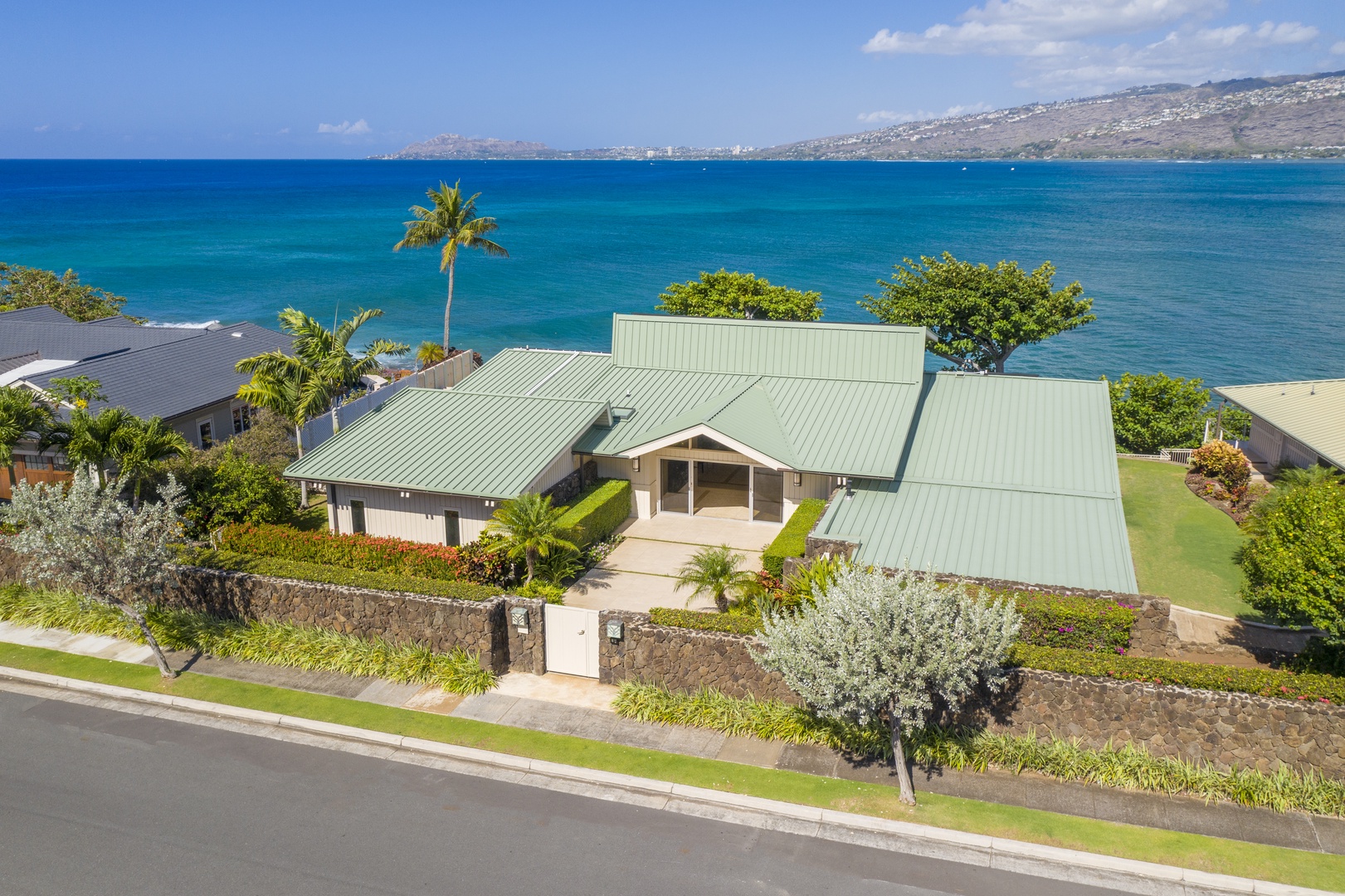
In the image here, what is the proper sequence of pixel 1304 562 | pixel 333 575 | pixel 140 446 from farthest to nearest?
pixel 140 446, pixel 333 575, pixel 1304 562

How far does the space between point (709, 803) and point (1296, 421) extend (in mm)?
25951

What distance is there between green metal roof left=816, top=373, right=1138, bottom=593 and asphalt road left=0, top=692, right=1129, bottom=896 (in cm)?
867

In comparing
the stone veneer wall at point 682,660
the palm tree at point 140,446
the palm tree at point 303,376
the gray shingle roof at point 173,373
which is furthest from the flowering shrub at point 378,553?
the gray shingle roof at point 173,373

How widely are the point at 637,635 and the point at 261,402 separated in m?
17.4

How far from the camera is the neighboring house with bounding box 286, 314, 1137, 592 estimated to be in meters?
22.9

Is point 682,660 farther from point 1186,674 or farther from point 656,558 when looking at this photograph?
point 1186,674

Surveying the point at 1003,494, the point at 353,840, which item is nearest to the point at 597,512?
the point at 1003,494

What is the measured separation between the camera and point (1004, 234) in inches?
5546

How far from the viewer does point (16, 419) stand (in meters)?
25.2

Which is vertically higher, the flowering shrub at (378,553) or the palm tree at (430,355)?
the palm tree at (430,355)

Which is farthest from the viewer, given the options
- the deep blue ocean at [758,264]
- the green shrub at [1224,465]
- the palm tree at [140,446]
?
the deep blue ocean at [758,264]

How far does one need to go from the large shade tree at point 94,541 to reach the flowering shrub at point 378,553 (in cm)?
347

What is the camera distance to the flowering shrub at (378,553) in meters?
22.3

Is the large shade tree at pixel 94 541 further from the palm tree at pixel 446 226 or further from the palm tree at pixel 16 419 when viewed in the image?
the palm tree at pixel 446 226
